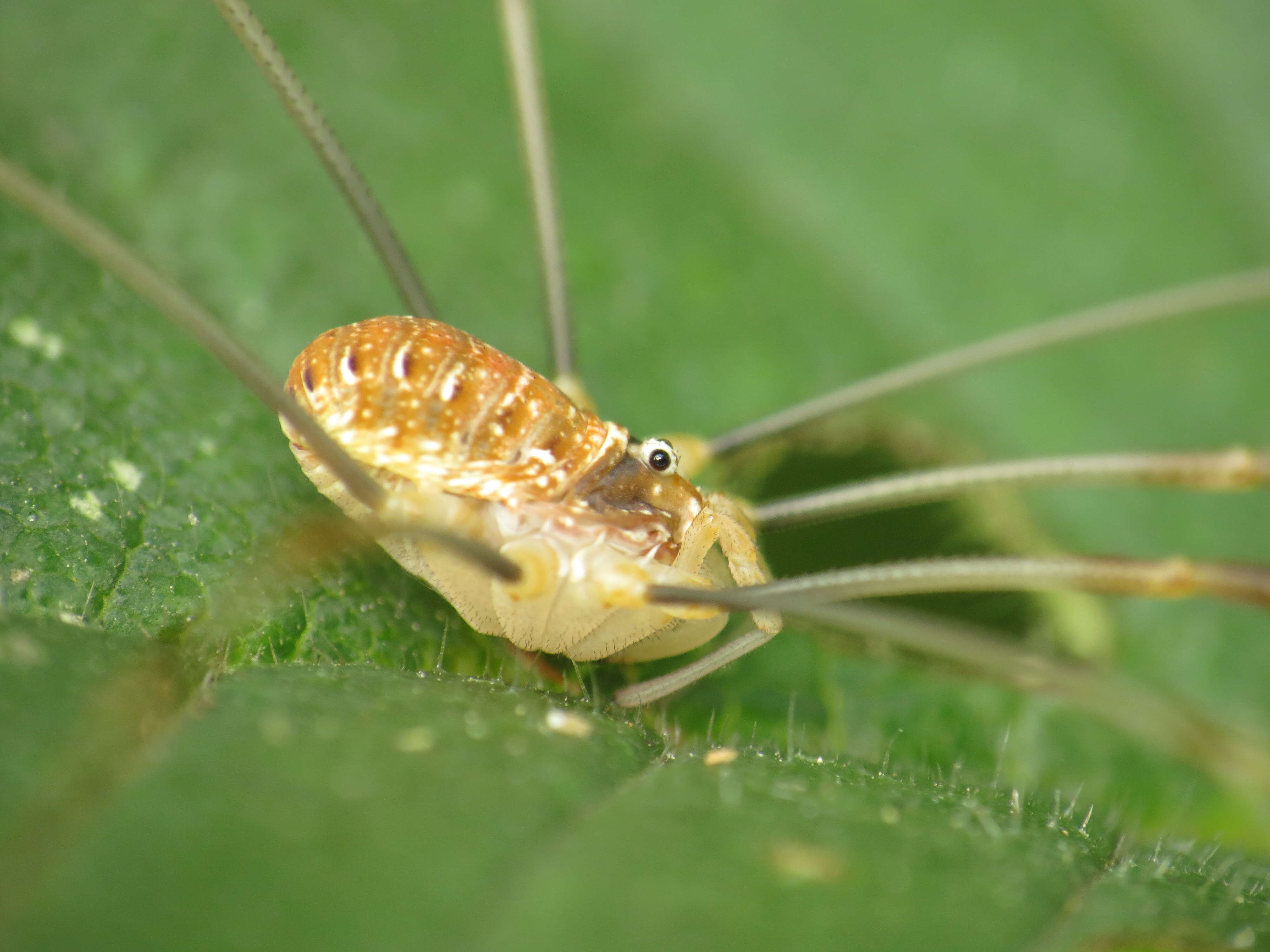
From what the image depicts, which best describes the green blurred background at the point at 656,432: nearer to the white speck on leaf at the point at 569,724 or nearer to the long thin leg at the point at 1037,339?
the white speck on leaf at the point at 569,724

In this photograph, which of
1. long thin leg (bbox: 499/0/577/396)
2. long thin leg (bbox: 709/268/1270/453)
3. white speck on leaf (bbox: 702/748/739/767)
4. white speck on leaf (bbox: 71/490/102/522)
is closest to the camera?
white speck on leaf (bbox: 702/748/739/767)

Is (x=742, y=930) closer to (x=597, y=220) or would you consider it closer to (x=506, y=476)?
(x=506, y=476)

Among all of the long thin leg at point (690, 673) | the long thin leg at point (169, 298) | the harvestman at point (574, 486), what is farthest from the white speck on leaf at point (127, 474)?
the long thin leg at point (690, 673)

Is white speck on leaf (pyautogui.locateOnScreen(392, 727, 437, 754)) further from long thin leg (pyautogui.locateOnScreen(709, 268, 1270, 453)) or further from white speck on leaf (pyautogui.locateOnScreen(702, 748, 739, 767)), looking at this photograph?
long thin leg (pyautogui.locateOnScreen(709, 268, 1270, 453))

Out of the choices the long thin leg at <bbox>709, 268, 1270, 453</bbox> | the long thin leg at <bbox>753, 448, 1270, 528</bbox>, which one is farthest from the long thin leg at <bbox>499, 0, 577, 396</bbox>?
the long thin leg at <bbox>753, 448, 1270, 528</bbox>

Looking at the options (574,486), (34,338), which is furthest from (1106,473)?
(34,338)
